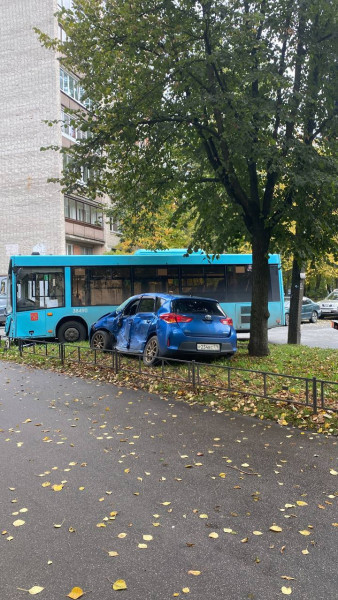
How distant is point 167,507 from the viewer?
12.8 ft

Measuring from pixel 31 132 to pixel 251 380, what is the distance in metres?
30.0

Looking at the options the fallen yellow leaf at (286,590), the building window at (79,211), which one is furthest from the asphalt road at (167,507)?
the building window at (79,211)

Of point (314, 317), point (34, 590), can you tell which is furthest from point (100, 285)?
point (314, 317)

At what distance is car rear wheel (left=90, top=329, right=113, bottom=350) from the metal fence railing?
0.53m

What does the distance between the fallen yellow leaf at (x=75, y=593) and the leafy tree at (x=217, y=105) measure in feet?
25.2

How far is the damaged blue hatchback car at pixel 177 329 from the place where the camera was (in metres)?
9.62

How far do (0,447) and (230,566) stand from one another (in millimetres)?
3434

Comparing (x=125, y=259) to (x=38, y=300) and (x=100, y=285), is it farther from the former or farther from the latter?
(x=38, y=300)

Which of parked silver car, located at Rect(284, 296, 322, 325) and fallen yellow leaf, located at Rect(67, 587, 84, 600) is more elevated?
parked silver car, located at Rect(284, 296, 322, 325)

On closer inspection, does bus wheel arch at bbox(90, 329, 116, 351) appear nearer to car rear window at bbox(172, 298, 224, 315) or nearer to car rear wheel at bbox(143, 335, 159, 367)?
car rear wheel at bbox(143, 335, 159, 367)

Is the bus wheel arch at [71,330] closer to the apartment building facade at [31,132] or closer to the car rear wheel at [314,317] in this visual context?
the car rear wheel at [314,317]

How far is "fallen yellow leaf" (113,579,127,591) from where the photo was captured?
284cm

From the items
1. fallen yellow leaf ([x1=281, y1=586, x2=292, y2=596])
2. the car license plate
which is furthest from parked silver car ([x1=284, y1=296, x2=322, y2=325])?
fallen yellow leaf ([x1=281, y1=586, x2=292, y2=596])

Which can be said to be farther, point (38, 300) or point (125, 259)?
point (125, 259)
